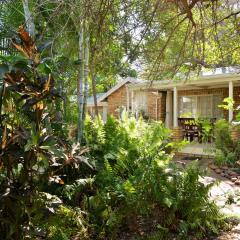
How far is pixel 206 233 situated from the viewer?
475 centimetres

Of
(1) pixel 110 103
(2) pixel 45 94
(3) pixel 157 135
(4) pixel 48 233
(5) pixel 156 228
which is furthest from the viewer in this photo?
(1) pixel 110 103

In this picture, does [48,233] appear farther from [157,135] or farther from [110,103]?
[110,103]

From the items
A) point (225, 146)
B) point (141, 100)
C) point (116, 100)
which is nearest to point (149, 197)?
point (225, 146)

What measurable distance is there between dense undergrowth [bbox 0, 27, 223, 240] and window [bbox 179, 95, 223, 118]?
1071cm

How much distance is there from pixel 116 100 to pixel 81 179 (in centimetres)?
1591

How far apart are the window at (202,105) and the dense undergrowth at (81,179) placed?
10712mm

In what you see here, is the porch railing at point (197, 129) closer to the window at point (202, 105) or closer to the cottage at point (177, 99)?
the cottage at point (177, 99)

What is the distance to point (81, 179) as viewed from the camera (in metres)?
4.92

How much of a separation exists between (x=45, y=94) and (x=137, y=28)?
1.67 m

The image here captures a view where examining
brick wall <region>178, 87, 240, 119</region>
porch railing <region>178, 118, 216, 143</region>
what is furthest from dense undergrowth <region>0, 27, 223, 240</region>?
brick wall <region>178, 87, 240, 119</region>

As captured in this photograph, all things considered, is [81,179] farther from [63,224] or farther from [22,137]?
[22,137]

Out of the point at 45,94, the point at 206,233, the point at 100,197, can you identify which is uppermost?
the point at 45,94

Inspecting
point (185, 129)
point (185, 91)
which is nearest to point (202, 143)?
point (185, 129)

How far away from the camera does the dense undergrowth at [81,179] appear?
326cm
